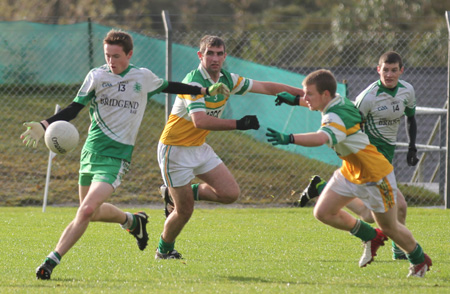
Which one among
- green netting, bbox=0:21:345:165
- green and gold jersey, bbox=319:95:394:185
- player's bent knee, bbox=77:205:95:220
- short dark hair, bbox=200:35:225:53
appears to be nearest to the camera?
green and gold jersey, bbox=319:95:394:185

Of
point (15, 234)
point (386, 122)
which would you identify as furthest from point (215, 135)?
point (386, 122)

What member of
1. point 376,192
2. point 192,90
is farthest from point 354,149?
point 192,90

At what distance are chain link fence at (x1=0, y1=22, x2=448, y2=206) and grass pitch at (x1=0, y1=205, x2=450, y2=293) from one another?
226cm

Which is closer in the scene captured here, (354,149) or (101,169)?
(354,149)

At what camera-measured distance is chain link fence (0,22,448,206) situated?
12.6 meters

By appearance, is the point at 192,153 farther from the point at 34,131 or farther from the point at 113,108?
the point at 34,131

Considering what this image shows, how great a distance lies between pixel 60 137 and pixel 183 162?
1318 millimetres

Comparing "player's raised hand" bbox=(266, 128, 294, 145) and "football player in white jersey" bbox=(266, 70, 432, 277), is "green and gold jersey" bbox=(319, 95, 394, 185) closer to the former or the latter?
"football player in white jersey" bbox=(266, 70, 432, 277)

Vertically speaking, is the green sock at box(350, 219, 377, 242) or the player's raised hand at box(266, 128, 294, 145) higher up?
the player's raised hand at box(266, 128, 294, 145)

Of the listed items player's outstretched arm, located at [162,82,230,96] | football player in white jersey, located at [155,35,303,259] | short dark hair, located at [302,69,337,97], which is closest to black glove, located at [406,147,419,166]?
football player in white jersey, located at [155,35,303,259]

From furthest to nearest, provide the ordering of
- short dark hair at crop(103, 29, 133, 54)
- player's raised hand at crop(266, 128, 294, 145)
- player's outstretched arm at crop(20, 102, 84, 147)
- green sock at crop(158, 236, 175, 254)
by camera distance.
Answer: green sock at crop(158, 236, 175, 254) → short dark hair at crop(103, 29, 133, 54) → player's outstretched arm at crop(20, 102, 84, 147) → player's raised hand at crop(266, 128, 294, 145)

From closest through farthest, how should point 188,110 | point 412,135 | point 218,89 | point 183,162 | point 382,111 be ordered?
point 218,89, point 188,110, point 183,162, point 382,111, point 412,135

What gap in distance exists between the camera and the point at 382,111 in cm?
730

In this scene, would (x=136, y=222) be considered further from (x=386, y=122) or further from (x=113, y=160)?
(x=386, y=122)
